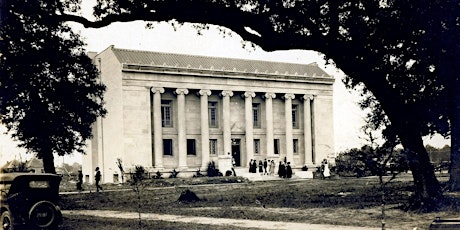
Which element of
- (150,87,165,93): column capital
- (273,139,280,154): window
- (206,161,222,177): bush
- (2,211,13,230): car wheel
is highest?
(150,87,165,93): column capital

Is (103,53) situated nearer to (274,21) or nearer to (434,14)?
(274,21)

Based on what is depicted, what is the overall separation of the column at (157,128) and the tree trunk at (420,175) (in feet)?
136

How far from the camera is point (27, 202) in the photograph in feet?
41.9

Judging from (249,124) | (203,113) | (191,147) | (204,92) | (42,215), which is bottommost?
(42,215)

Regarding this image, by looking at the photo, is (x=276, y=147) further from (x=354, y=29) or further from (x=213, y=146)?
(x=354, y=29)

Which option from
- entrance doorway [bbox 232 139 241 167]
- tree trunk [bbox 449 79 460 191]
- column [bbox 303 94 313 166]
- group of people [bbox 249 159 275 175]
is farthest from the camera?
column [bbox 303 94 313 166]

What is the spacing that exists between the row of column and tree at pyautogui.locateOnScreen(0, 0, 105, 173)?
25.4 metres

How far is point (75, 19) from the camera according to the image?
53.6ft

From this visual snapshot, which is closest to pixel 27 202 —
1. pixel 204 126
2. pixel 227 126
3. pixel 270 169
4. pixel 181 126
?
pixel 270 169

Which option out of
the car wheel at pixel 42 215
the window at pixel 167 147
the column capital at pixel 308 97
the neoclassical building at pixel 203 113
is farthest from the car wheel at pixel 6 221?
the column capital at pixel 308 97

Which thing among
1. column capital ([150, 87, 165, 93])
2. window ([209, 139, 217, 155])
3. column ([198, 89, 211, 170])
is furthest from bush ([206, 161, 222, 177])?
column capital ([150, 87, 165, 93])

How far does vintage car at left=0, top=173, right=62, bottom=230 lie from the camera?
12570mm

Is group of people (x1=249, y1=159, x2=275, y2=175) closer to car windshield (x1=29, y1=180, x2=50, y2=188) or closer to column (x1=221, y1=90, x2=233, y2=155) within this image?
column (x1=221, y1=90, x2=233, y2=155)

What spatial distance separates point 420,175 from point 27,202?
35.8ft
